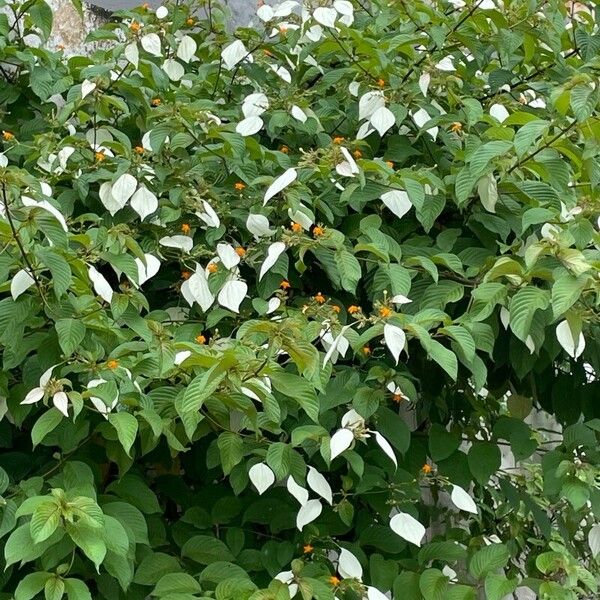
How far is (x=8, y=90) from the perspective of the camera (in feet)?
7.26

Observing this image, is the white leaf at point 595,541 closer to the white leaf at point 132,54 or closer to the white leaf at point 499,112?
the white leaf at point 499,112

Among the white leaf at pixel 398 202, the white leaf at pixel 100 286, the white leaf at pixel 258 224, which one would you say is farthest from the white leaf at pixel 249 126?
Answer: the white leaf at pixel 100 286

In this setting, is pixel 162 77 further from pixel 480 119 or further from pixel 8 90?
pixel 480 119

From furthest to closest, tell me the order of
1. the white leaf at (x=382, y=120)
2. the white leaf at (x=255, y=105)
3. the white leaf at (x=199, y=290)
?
the white leaf at (x=255, y=105) → the white leaf at (x=382, y=120) → the white leaf at (x=199, y=290)

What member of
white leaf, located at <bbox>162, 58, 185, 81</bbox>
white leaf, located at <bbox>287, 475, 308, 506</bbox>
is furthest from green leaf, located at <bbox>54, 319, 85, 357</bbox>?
white leaf, located at <bbox>162, 58, 185, 81</bbox>

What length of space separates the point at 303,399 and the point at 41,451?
1.87 feet

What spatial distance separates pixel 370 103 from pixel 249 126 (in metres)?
0.23

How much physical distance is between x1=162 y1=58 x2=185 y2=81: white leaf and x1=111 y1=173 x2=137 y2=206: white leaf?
50 cm

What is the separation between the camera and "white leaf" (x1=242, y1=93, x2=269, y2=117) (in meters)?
1.99

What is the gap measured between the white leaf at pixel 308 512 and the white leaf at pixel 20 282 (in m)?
0.54

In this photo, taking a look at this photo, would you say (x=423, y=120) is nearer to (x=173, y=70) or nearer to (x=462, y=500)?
(x=173, y=70)

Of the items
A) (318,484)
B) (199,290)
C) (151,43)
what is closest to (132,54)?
(151,43)

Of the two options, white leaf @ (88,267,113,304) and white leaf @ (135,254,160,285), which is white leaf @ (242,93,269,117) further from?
white leaf @ (88,267,113,304)

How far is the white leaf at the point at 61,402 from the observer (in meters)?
1.41
